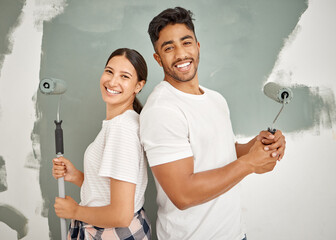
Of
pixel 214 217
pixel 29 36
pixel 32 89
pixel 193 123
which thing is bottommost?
pixel 214 217

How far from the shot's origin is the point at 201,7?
1.49 metres

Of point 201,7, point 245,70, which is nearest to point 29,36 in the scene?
point 201,7

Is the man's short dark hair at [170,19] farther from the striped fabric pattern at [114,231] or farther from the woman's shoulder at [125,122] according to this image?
the striped fabric pattern at [114,231]

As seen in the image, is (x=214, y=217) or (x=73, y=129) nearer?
(x=214, y=217)

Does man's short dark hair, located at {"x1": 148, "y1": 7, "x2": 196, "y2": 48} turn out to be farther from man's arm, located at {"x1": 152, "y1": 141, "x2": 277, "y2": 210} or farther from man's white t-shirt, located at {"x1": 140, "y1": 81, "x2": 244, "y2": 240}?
man's arm, located at {"x1": 152, "y1": 141, "x2": 277, "y2": 210}

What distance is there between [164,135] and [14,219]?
3.88 feet

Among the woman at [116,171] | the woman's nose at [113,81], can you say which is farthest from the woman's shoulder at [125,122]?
the woman's nose at [113,81]

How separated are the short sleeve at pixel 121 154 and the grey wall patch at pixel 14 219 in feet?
3.05

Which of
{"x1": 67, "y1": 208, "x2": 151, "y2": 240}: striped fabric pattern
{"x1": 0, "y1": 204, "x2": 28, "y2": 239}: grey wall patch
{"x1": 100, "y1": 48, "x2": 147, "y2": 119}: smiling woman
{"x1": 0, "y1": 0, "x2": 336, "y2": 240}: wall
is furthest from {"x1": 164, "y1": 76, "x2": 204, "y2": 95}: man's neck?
{"x1": 0, "y1": 204, "x2": 28, "y2": 239}: grey wall patch

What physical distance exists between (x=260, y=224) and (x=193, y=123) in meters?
0.83

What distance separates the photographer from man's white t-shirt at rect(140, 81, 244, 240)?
921 millimetres

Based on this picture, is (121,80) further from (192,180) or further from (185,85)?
(192,180)

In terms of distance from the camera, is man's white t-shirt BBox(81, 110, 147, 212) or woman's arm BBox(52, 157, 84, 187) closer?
man's white t-shirt BBox(81, 110, 147, 212)

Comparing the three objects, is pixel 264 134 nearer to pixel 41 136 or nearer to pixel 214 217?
pixel 214 217
